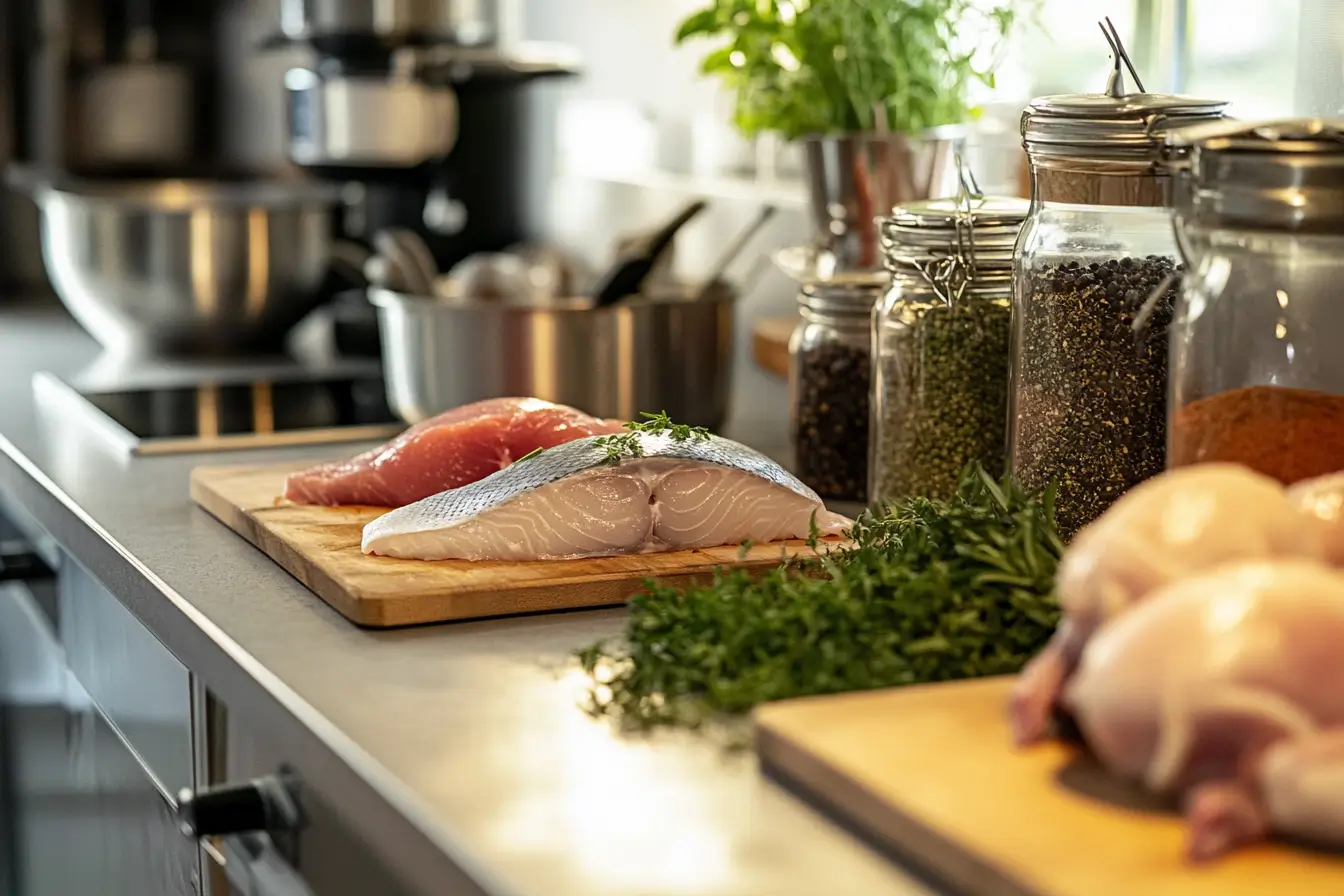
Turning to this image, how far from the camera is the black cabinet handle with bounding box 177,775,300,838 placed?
0.89 m

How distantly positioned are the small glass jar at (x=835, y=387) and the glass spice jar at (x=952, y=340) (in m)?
0.12

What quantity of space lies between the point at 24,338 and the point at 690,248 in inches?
40.3

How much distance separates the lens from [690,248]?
220 centimetres

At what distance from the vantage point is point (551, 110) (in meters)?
2.59

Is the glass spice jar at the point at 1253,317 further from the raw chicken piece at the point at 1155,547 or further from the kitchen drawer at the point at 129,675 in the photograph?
the kitchen drawer at the point at 129,675

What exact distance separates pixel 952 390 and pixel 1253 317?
0.95 ft

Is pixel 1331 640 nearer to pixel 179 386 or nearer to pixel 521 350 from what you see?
pixel 521 350

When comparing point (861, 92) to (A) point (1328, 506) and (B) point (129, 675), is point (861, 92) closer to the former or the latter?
(B) point (129, 675)

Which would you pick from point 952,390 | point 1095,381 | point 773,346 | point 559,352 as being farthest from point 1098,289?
point 773,346

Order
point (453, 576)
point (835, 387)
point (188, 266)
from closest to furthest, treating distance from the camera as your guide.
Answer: point (453, 576)
point (835, 387)
point (188, 266)

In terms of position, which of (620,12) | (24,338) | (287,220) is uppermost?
(620,12)

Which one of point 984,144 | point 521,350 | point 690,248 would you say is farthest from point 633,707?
point 690,248

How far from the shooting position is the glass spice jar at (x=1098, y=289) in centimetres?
100

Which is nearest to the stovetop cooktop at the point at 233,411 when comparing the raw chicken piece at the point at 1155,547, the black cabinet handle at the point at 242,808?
the black cabinet handle at the point at 242,808
